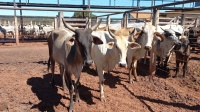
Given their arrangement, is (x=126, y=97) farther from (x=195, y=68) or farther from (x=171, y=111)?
(x=195, y=68)

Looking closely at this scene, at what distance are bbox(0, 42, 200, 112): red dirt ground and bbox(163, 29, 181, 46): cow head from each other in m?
1.12

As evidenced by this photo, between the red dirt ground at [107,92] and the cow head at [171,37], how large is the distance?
1.12 m

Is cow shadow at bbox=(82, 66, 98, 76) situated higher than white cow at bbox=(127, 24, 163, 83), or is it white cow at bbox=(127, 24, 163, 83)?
white cow at bbox=(127, 24, 163, 83)

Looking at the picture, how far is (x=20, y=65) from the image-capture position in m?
7.93

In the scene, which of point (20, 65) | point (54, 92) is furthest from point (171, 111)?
point (20, 65)

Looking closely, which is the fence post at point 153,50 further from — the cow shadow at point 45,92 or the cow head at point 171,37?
the cow shadow at point 45,92

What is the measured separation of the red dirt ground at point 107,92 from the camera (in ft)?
15.3

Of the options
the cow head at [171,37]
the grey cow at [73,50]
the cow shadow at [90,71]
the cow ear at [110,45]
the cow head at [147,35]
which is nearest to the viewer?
the grey cow at [73,50]

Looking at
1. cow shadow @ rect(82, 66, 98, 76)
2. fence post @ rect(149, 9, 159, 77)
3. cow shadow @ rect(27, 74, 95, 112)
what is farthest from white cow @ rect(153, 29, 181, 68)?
cow shadow @ rect(27, 74, 95, 112)

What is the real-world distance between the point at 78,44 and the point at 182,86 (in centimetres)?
367

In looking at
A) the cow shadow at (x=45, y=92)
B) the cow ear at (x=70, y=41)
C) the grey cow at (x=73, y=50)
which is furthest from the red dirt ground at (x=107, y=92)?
the cow ear at (x=70, y=41)

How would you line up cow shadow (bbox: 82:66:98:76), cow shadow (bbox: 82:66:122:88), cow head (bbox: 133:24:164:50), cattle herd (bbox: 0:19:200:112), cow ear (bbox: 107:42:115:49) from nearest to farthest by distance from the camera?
cattle herd (bbox: 0:19:200:112), cow ear (bbox: 107:42:115:49), cow head (bbox: 133:24:164:50), cow shadow (bbox: 82:66:122:88), cow shadow (bbox: 82:66:98:76)

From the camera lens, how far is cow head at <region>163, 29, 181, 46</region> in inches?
255

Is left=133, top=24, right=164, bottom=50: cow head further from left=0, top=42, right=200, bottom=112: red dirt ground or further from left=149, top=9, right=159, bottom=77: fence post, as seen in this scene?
left=0, top=42, right=200, bottom=112: red dirt ground
